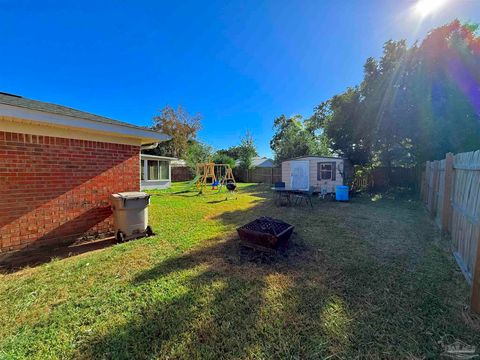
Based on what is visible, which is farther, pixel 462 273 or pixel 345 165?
pixel 345 165

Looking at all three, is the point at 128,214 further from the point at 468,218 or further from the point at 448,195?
the point at 448,195

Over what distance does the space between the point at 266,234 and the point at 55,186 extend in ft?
14.2

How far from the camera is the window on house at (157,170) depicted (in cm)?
1660

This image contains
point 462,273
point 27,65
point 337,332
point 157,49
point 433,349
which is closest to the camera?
point 433,349

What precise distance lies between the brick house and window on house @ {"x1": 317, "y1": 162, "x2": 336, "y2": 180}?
11205mm

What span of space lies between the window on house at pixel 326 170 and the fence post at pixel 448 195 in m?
8.27

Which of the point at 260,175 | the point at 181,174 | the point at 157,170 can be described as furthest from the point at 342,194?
the point at 181,174

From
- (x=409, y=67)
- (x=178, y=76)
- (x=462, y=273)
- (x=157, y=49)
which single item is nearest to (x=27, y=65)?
(x=157, y=49)

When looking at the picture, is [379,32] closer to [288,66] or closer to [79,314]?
Result: [288,66]

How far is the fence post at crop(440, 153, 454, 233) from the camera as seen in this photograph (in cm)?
493

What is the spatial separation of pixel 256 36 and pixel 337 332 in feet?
31.1

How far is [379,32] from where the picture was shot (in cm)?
738

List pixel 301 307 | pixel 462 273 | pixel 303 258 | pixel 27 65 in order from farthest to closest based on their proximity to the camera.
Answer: pixel 27 65 < pixel 303 258 < pixel 462 273 < pixel 301 307

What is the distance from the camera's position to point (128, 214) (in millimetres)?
4746
